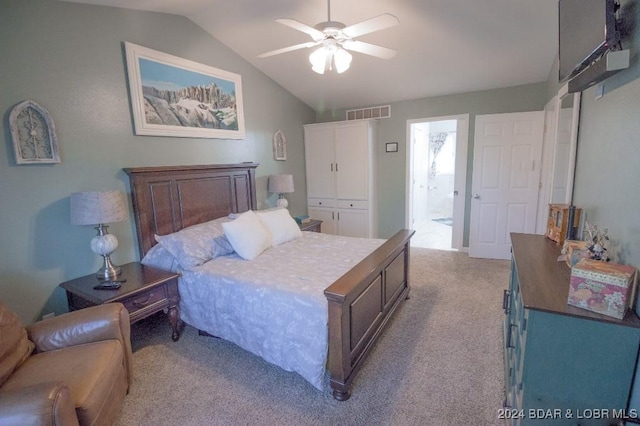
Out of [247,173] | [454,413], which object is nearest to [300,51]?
[247,173]

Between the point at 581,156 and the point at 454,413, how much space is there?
1.82 metres

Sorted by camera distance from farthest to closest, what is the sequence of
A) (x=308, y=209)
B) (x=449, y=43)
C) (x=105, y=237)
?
(x=308, y=209)
(x=449, y=43)
(x=105, y=237)

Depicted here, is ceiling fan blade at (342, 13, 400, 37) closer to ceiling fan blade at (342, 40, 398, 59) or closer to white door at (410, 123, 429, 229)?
ceiling fan blade at (342, 40, 398, 59)

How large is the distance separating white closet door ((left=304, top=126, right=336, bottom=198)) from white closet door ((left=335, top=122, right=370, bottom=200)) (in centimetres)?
12

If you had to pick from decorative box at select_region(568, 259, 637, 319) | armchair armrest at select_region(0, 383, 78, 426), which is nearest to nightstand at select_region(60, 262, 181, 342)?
armchair armrest at select_region(0, 383, 78, 426)

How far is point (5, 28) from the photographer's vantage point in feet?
6.43

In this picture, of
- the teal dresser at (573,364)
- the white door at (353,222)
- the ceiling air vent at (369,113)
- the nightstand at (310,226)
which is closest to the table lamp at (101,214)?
the nightstand at (310,226)

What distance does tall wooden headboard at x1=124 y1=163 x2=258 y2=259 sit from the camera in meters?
2.66

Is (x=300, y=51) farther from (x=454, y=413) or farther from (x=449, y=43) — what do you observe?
(x=454, y=413)

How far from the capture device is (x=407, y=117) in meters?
4.69

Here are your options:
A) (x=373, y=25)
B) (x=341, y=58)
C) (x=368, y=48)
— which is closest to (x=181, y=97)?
(x=341, y=58)

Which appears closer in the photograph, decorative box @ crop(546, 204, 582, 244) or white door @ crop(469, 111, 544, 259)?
decorative box @ crop(546, 204, 582, 244)

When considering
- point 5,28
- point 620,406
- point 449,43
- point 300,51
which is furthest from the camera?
point 300,51

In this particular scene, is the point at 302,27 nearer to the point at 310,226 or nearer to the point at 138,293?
the point at 138,293
